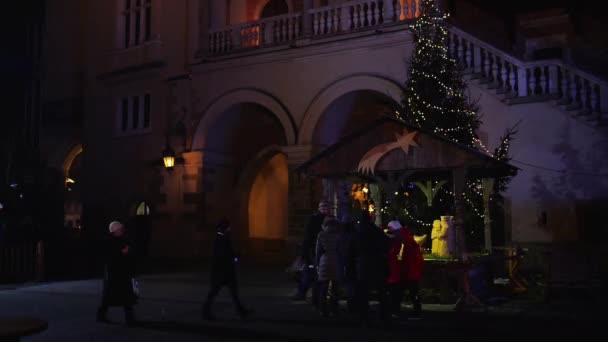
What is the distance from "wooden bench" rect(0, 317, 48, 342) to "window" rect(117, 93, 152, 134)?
15372 mm

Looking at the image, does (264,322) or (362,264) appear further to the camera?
(264,322)

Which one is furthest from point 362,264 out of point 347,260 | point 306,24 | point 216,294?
point 306,24

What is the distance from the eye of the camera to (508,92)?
14305 millimetres

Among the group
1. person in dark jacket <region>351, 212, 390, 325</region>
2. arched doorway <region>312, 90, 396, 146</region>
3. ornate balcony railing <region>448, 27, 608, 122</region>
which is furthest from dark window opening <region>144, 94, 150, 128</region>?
person in dark jacket <region>351, 212, 390, 325</region>

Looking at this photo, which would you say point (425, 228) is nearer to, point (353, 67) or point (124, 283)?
point (353, 67)

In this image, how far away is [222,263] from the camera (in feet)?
29.0

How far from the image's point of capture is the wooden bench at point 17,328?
4986 mm

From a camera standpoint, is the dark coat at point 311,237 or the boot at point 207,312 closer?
the boot at point 207,312

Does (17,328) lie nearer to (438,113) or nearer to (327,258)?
(327,258)

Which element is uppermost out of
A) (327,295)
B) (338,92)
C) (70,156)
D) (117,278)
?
(338,92)

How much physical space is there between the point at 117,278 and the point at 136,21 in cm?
1526

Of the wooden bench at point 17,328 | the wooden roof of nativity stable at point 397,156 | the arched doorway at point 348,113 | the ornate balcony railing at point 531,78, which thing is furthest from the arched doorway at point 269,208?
the wooden bench at point 17,328

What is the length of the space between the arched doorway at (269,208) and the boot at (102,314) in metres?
12.9

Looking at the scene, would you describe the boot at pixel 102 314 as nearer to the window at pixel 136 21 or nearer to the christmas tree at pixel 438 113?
the christmas tree at pixel 438 113
